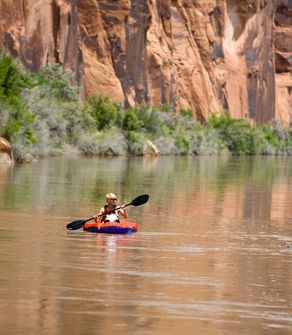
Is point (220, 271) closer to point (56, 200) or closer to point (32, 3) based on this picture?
point (56, 200)

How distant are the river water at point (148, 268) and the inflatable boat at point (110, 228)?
164 mm

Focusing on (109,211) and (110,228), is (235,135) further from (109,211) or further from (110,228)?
(110,228)

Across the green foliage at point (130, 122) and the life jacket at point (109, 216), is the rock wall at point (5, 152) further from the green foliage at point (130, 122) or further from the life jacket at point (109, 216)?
the green foliage at point (130, 122)

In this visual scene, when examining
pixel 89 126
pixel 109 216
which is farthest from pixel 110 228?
pixel 89 126

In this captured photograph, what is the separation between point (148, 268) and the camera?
12.5 meters

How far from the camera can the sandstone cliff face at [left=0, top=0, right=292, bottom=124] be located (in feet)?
214

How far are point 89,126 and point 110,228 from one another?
4359 cm

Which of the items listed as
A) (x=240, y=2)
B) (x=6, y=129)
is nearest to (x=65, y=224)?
(x=6, y=129)

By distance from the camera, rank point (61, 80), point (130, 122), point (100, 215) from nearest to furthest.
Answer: point (100, 215)
point (61, 80)
point (130, 122)

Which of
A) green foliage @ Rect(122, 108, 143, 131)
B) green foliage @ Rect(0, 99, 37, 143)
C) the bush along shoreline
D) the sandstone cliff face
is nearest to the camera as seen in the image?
green foliage @ Rect(0, 99, 37, 143)

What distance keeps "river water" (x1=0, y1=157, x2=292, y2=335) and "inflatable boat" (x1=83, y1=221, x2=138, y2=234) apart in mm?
164

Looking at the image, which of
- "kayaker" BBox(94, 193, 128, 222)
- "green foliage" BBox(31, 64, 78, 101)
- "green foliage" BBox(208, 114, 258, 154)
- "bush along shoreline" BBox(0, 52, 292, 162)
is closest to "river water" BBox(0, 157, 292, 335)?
"kayaker" BBox(94, 193, 128, 222)

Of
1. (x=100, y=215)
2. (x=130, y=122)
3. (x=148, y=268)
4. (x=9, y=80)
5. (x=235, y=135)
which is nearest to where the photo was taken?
(x=148, y=268)

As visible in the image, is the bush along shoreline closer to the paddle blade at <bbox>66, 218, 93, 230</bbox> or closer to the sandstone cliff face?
the sandstone cliff face
